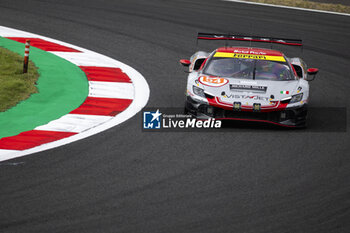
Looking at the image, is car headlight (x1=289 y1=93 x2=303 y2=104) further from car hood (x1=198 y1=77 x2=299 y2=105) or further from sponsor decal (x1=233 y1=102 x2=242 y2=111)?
sponsor decal (x1=233 y1=102 x2=242 y2=111)

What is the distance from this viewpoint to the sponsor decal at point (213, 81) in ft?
34.6

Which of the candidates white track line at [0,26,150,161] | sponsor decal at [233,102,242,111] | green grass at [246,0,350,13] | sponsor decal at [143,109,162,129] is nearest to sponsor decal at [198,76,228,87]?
sponsor decal at [233,102,242,111]

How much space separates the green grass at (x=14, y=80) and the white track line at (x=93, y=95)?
112 cm

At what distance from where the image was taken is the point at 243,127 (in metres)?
10.4

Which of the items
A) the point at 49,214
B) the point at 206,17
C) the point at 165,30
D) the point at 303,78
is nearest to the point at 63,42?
the point at 165,30

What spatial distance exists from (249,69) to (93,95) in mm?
2922

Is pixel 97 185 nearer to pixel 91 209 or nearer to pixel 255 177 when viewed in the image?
pixel 91 209

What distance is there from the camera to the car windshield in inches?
436

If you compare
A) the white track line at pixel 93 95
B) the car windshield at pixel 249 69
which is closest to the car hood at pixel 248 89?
the car windshield at pixel 249 69

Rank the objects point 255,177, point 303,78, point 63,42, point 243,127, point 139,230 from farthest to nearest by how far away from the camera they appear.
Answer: point 63,42 < point 303,78 < point 243,127 < point 255,177 < point 139,230

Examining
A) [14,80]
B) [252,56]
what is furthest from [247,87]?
[14,80]

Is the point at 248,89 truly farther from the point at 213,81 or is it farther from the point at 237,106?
the point at 213,81

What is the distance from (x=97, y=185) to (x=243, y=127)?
3553mm

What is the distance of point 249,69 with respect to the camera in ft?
36.8
